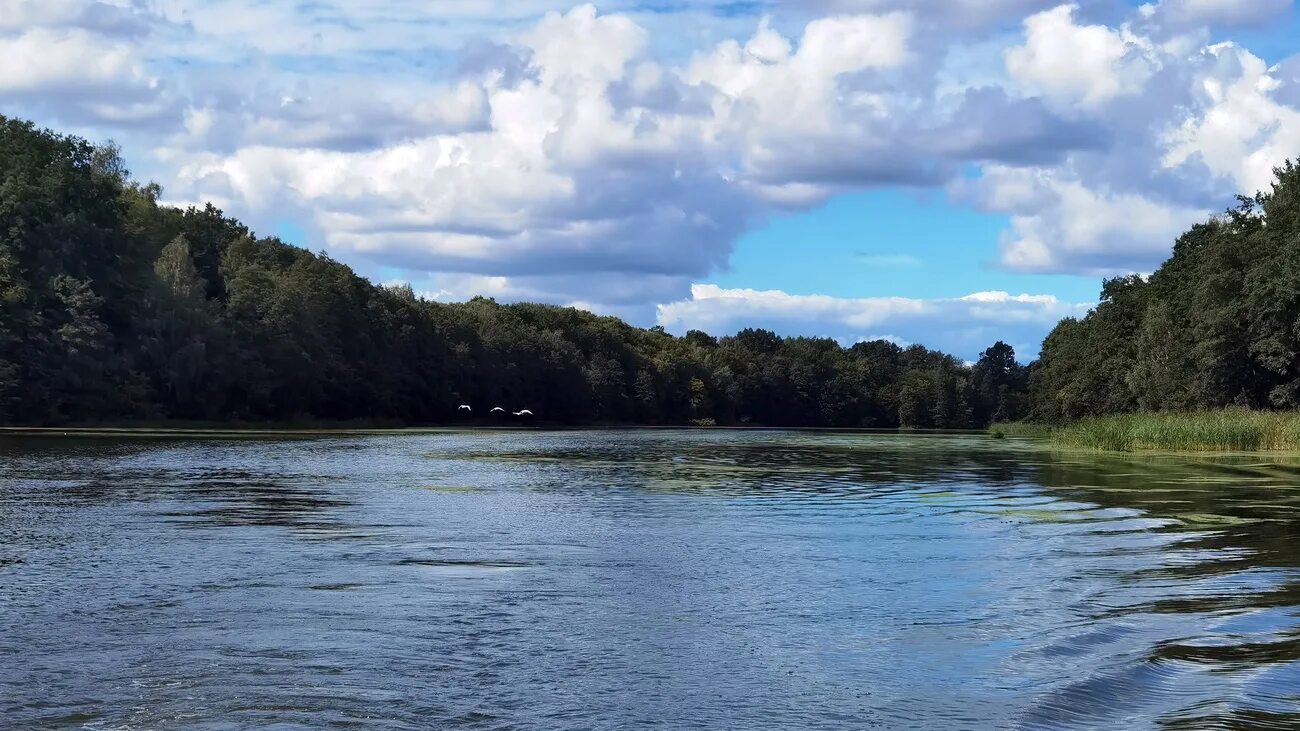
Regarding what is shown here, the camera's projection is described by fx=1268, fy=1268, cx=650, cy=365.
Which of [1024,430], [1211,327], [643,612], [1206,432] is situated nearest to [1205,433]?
[1206,432]

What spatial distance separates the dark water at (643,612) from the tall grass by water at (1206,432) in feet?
98.9

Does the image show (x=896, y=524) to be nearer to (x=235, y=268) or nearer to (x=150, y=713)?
(x=150, y=713)

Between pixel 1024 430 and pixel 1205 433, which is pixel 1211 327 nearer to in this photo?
pixel 1205 433

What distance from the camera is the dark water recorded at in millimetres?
11391

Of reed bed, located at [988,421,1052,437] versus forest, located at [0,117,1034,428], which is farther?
reed bed, located at [988,421,1052,437]

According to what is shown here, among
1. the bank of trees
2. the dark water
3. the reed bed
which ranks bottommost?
the dark water

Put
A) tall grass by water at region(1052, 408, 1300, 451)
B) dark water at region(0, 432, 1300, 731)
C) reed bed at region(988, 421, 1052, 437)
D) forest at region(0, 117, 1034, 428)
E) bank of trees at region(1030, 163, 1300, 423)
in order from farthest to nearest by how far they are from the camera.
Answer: reed bed at region(988, 421, 1052, 437)
forest at region(0, 117, 1034, 428)
bank of trees at region(1030, 163, 1300, 423)
tall grass by water at region(1052, 408, 1300, 451)
dark water at region(0, 432, 1300, 731)

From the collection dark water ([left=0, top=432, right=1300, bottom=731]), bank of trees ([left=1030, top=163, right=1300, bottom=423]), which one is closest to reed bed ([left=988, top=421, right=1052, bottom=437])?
bank of trees ([left=1030, top=163, right=1300, bottom=423])

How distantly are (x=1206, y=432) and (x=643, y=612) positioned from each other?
5392 centimetres

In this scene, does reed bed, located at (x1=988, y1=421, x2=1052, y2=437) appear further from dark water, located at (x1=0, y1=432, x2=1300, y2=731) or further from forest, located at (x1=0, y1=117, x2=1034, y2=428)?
dark water, located at (x1=0, y1=432, x2=1300, y2=731)

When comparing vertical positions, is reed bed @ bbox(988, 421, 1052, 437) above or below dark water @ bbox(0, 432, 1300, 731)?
above

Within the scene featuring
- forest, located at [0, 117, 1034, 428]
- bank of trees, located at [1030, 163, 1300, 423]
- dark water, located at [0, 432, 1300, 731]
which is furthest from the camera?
forest, located at [0, 117, 1034, 428]

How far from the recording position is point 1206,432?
62.6m

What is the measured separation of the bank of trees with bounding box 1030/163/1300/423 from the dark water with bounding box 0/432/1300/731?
57493 mm
